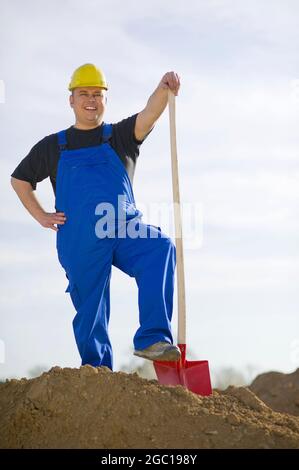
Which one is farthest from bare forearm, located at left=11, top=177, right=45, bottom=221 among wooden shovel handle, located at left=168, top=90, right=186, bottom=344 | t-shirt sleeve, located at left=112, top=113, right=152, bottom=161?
wooden shovel handle, located at left=168, top=90, right=186, bottom=344

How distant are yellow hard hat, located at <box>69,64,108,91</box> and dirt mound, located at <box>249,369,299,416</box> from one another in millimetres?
3855

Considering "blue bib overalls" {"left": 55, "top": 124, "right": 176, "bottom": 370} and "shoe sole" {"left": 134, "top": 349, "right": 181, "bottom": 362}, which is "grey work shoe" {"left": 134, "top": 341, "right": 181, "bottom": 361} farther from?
"blue bib overalls" {"left": 55, "top": 124, "right": 176, "bottom": 370}

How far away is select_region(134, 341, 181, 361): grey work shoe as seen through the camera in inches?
255

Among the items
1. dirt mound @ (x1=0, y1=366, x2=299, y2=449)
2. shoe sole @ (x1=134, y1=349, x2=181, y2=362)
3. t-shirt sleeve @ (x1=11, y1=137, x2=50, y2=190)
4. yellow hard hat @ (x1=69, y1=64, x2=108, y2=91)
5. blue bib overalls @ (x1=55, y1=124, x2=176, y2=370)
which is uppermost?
yellow hard hat @ (x1=69, y1=64, x2=108, y2=91)

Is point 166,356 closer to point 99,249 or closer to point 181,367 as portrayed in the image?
point 181,367

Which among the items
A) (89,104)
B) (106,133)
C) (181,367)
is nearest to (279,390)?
(181,367)

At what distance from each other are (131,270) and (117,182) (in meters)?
0.74

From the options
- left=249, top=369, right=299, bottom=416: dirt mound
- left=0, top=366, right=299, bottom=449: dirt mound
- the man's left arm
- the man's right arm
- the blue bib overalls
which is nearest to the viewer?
left=0, top=366, right=299, bottom=449: dirt mound

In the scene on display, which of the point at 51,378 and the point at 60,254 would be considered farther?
the point at 60,254

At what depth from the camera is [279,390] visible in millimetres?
9156
